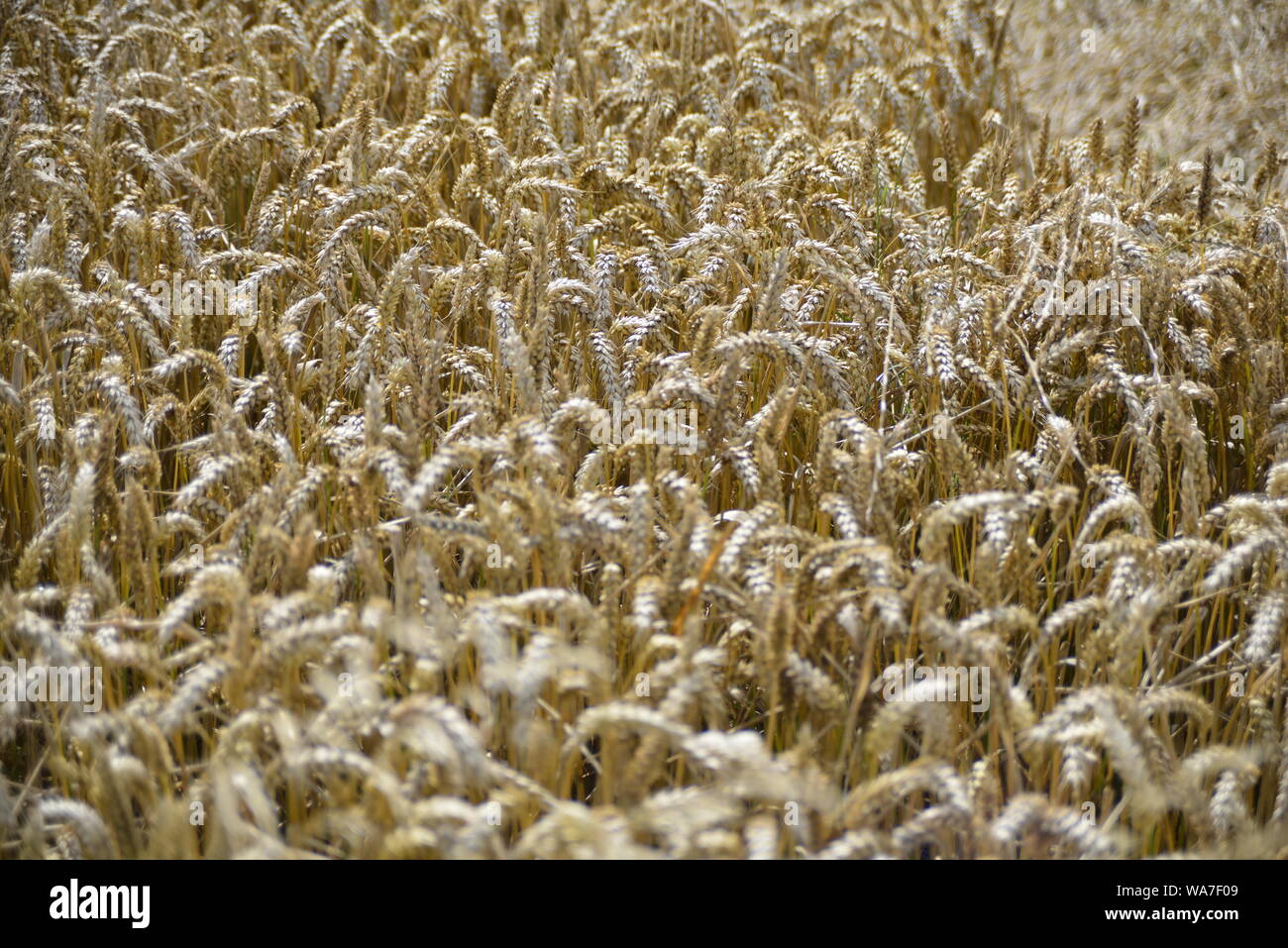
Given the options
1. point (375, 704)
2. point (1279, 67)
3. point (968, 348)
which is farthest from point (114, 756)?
point (1279, 67)

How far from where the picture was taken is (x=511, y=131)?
3.04m

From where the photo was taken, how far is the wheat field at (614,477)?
4.34 feet

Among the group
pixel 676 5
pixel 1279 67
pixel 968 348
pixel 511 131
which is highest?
pixel 676 5

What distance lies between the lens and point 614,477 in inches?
80.7

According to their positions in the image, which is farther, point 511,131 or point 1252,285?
point 511,131

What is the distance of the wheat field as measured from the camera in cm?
132

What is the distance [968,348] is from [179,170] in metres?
1.83

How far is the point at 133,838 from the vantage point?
1334mm
